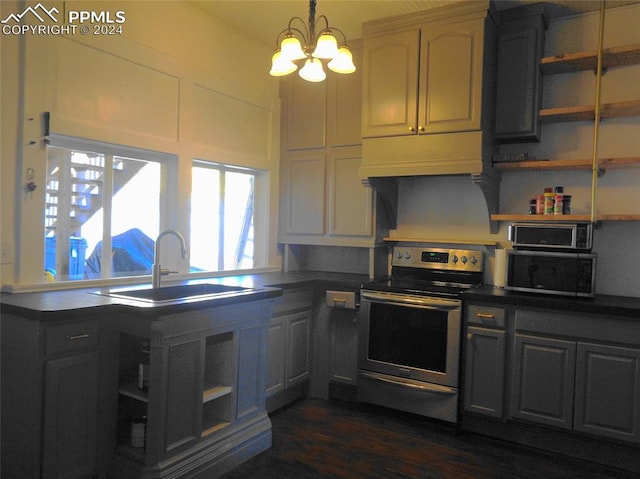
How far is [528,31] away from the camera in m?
3.01

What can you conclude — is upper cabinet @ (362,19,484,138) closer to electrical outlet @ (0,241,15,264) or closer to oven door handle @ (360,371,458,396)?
oven door handle @ (360,371,458,396)

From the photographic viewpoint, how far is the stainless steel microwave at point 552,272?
2.72 m

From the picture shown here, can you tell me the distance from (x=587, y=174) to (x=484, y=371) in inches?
57.4

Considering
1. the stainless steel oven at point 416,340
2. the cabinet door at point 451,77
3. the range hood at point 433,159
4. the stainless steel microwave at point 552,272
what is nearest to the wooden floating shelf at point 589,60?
the cabinet door at point 451,77

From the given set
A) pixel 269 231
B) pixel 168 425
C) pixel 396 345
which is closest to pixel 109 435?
pixel 168 425

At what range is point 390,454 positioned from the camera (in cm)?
262

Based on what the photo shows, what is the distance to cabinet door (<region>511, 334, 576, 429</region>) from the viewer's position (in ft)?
8.55

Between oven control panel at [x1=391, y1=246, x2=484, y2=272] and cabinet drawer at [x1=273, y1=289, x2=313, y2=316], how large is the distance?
74cm

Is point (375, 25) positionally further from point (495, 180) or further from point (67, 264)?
point (67, 264)

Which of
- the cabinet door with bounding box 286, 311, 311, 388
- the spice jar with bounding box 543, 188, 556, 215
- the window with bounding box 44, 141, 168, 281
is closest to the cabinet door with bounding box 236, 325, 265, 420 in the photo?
the cabinet door with bounding box 286, 311, 311, 388

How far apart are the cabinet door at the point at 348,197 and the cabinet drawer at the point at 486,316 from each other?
1.01m

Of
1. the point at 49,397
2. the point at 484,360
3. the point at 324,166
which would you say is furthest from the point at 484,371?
the point at 49,397

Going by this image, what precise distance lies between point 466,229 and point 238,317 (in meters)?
1.85

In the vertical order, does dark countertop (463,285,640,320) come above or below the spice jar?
below
